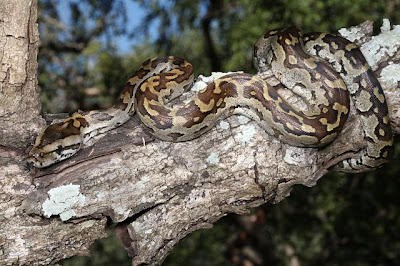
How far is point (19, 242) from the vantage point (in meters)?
3.95

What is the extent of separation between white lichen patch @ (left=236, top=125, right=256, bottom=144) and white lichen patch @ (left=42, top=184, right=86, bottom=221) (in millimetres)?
1442

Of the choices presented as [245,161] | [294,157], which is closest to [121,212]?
[245,161]

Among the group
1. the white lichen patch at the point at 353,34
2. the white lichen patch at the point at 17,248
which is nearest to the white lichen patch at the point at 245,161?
the white lichen patch at the point at 353,34

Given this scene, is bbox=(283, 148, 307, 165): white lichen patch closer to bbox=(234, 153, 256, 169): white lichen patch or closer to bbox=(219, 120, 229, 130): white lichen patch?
bbox=(234, 153, 256, 169): white lichen patch

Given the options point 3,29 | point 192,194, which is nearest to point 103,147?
point 192,194

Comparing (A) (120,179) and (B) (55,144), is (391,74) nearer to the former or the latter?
(A) (120,179)

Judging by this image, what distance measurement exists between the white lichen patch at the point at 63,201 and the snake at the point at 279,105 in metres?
0.29

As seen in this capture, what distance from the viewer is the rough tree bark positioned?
3.98 m

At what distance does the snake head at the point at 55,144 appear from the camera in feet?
13.2

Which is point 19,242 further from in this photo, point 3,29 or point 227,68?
point 227,68

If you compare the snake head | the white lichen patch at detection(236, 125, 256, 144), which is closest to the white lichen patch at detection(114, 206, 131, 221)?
the snake head

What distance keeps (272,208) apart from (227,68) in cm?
267

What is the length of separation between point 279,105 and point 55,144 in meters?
2.06

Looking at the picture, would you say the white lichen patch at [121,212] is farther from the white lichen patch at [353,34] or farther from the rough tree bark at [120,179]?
the white lichen patch at [353,34]
